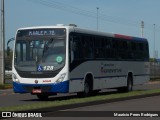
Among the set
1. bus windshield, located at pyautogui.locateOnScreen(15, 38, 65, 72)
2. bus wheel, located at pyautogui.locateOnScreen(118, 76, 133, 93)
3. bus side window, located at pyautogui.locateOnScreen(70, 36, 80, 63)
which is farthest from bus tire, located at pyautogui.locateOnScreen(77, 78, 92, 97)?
bus wheel, located at pyautogui.locateOnScreen(118, 76, 133, 93)

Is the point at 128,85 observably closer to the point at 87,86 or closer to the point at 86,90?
the point at 87,86

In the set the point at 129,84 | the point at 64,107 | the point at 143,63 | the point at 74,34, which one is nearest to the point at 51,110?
the point at 64,107

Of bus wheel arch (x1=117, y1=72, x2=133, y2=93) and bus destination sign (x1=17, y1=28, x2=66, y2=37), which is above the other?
bus destination sign (x1=17, y1=28, x2=66, y2=37)

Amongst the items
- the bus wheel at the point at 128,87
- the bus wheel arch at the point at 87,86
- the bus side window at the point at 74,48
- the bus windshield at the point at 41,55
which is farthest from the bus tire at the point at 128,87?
the bus windshield at the point at 41,55

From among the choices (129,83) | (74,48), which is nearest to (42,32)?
(74,48)

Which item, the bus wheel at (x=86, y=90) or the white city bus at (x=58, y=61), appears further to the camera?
the bus wheel at (x=86, y=90)

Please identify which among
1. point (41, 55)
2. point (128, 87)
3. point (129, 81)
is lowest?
point (128, 87)

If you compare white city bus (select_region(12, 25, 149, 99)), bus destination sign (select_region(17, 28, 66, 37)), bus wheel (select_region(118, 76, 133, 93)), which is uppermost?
bus destination sign (select_region(17, 28, 66, 37))

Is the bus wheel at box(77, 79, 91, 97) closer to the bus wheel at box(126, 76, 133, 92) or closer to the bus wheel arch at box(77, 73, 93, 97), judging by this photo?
the bus wheel arch at box(77, 73, 93, 97)

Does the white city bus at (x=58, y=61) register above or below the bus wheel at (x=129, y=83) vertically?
above

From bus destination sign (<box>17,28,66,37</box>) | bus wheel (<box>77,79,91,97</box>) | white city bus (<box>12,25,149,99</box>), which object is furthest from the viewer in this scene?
bus wheel (<box>77,79,91,97</box>)

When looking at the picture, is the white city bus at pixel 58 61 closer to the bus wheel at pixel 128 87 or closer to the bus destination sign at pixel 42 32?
the bus destination sign at pixel 42 32

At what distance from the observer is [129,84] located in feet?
103

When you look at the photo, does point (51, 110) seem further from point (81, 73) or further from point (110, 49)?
point (110, 49)
